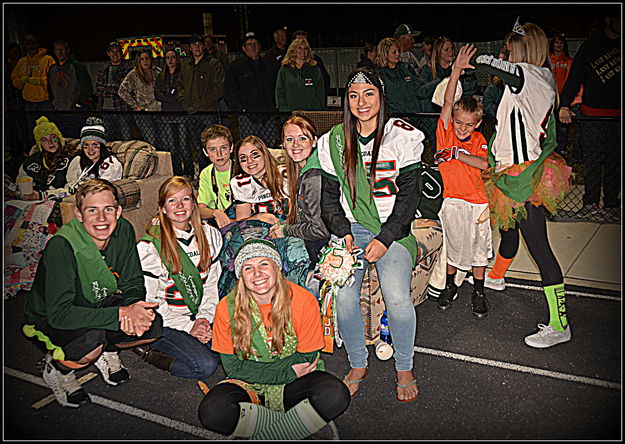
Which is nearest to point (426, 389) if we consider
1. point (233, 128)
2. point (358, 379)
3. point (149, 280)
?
point (358, 379)

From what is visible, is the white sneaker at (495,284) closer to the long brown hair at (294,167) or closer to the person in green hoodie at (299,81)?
the long brown hair at (294,167)

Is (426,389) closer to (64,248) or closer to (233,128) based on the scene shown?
(64,248)

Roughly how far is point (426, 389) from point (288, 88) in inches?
222

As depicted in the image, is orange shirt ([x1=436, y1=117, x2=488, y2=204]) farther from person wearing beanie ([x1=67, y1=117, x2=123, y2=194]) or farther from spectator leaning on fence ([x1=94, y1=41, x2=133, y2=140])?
spectator leaning on fence ([x1=94, y1=41, x2=133, y2=140])

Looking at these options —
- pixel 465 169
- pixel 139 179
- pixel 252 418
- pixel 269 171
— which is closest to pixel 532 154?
pixel 465 169

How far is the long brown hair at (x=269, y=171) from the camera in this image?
502cm

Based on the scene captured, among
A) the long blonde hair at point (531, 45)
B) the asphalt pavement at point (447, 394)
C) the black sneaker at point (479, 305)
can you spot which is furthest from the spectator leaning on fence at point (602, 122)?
the black sneaker at point (479, 305)

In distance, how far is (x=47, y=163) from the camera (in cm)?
664

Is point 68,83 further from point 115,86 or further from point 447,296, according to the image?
point 447,296

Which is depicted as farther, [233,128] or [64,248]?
[233,128]

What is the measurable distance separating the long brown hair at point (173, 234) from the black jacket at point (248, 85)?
16.8ft

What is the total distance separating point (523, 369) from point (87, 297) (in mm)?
3257

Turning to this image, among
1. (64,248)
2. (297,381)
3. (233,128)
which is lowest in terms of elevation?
(297,381)

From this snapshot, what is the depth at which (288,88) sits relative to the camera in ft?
27.4
